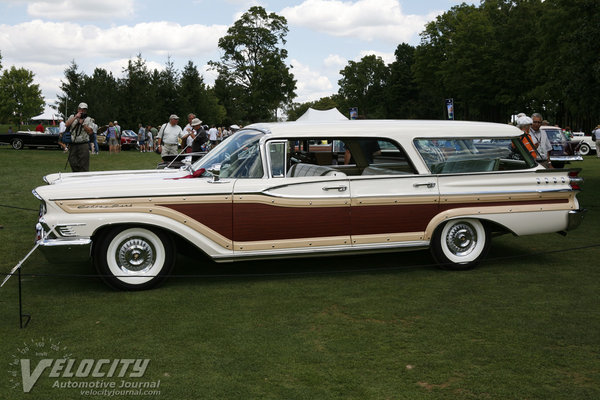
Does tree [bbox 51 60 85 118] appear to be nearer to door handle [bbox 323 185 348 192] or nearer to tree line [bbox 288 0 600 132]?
tree line [bbox 288 0 600 132]

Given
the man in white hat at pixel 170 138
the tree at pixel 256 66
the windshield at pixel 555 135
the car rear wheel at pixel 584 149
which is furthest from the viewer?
the tree at pixel 256 66

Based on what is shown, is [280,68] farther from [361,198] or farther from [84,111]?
[361,198]

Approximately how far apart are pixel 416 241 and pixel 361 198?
0.88m

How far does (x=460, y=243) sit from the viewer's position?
7621 mm

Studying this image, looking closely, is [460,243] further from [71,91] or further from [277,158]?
[71,91]

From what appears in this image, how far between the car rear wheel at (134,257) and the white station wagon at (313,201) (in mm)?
10

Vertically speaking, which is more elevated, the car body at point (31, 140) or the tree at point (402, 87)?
the tree at point (402, 87)

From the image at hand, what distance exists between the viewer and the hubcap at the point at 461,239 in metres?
7.57

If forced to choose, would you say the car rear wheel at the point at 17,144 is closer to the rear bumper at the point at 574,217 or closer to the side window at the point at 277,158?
the side window at the point at 277,158

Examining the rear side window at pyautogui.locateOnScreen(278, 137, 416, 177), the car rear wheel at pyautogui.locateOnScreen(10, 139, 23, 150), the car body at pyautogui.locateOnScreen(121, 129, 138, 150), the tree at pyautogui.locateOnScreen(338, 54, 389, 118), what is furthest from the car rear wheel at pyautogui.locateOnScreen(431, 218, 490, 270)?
the tree at pyautogui.locateOnScreen(338, 54, 389, 118)

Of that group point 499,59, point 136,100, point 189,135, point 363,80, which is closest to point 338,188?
point 189,135

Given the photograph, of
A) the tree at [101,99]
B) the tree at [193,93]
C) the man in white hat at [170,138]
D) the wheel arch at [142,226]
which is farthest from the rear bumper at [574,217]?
the tree at [193,93]

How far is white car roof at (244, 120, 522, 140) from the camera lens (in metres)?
7.22

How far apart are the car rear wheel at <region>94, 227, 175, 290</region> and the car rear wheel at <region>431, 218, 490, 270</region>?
3080mm
